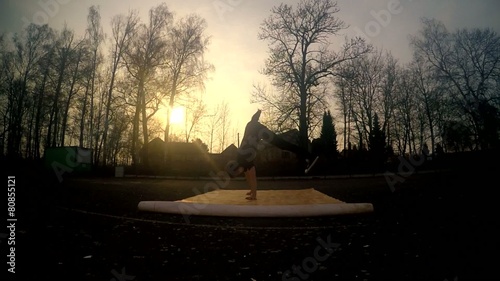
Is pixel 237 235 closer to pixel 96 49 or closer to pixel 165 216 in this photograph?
pixel 165 216

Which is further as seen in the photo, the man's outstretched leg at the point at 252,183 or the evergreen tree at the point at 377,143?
the evergreen tree at the point at 377,143

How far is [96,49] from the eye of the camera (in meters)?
26.4

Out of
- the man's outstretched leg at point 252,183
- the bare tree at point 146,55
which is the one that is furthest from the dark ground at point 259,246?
the bare tree at point 146,55

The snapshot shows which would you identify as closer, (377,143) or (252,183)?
(252,183)

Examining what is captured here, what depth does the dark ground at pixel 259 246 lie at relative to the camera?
192cm

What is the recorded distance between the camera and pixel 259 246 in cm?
267

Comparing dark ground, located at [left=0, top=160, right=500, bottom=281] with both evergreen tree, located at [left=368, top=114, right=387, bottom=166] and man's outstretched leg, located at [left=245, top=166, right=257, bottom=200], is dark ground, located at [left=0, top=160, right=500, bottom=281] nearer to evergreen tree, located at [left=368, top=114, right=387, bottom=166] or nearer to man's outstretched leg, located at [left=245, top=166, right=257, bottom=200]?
man's outstretched leg, located at [left=245, top=166, right=257, bottom=200]

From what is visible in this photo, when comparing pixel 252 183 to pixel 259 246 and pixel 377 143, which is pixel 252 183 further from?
pixel 377 143

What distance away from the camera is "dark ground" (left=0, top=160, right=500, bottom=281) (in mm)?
1920

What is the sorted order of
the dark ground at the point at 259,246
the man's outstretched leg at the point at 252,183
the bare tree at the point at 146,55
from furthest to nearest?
the bare tree at the point at 146,55, the man's outstretched leg at the point at 252,183, the dark ground at the point at 259,246

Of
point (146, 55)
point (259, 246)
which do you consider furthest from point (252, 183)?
point (146, 55)

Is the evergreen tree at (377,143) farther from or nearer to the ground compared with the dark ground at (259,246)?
farther from the ground

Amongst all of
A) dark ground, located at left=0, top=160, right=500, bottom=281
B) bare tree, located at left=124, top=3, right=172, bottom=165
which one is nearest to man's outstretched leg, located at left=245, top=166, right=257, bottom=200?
dark ground, located at left=0, top=160, right=500, bottom=281

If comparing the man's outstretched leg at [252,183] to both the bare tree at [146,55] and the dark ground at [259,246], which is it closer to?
the dark ground at [259,246]
